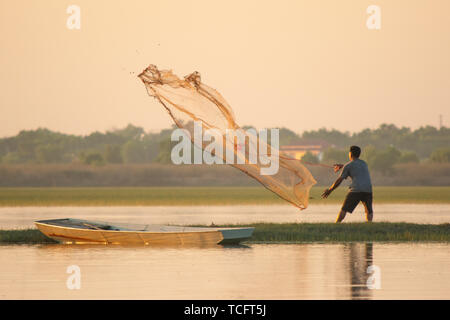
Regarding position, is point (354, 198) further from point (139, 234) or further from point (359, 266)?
point (359, 266)

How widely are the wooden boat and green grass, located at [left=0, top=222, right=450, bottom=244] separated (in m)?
0.91

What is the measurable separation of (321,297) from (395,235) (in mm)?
10227

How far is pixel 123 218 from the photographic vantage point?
1551 inches

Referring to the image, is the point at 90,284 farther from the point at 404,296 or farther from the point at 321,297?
the point at 404,296

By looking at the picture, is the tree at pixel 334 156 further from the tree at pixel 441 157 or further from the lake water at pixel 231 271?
the lake water at pixel 231 271

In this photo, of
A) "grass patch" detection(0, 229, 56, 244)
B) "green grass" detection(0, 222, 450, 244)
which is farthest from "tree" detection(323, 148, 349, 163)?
"grass patch" detection(0, 229, 56, 244)

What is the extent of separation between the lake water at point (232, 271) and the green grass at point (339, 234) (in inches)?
31.4

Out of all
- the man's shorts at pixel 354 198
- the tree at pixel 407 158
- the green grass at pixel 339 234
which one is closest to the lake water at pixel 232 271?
the green grass at pixel 339 234

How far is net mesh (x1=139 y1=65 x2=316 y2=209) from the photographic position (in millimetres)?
25359

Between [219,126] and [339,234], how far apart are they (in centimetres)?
401

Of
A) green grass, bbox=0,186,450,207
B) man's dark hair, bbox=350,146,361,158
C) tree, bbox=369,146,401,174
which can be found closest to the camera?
man's dark hair, bbox=350,146,361,158

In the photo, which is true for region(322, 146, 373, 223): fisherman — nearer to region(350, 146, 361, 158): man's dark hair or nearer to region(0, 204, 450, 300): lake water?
region(350, 146, 361, 158): man's dark hair
